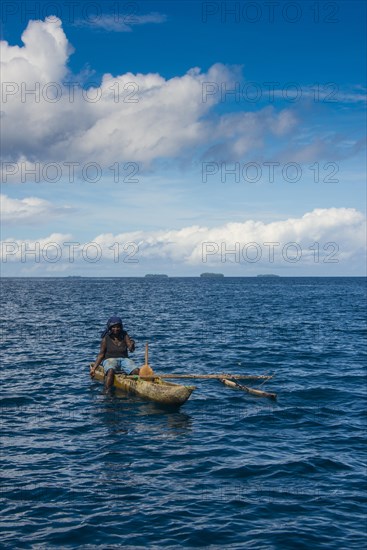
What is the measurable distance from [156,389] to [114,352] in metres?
3.80

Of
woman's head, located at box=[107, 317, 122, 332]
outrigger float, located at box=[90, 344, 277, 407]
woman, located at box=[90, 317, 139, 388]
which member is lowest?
outrigger float, located at box=[90, 344, 277, 407]

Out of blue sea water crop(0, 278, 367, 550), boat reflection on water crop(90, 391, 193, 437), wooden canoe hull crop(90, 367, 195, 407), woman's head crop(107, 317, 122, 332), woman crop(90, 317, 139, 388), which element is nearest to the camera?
blue sea water crop(0, 278, 367, 550)

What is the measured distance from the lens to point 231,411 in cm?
2055

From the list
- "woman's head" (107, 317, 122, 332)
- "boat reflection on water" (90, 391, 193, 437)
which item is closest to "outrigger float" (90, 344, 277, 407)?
"boat reflection on water" (90, 391, 193, 437)

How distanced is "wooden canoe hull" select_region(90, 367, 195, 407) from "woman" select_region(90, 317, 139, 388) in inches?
16.0

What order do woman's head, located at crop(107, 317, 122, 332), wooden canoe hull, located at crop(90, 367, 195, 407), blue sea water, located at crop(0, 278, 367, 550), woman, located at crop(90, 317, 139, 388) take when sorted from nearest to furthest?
1. blue sea water, located at crop(0, 278, 367, 550)
2. wooden canoe hull, located at crop(90, 367, 195, 407)
3. woman's head, located at crop(107, 317, 122, 332)
4. woman, located at crop(90, 317, 139, 388)

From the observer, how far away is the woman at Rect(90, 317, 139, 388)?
23562 millimetres

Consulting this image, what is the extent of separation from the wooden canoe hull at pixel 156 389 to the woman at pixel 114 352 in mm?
405

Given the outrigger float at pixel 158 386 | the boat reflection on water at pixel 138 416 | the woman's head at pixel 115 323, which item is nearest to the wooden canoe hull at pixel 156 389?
the outrigger float at pixel 158 386

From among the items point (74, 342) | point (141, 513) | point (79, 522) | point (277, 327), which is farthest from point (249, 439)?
point (277, 327)

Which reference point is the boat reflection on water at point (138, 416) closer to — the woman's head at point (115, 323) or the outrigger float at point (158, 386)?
the outrigger float at point (158, 386)

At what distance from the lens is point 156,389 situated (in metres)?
21.0

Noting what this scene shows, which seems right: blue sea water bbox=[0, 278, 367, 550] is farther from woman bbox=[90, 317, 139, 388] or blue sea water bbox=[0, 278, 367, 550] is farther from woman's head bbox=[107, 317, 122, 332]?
woman's head bbox=[107, 317, 122, 332]

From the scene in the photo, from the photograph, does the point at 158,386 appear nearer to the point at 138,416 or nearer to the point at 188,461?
the point at 138,416
